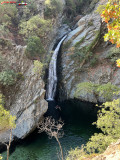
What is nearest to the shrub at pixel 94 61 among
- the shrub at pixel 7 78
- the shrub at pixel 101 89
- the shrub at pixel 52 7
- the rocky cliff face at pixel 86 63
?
the rocky cliff face at pixel 86 63

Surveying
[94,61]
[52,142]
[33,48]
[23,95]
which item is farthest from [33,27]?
[52,142]

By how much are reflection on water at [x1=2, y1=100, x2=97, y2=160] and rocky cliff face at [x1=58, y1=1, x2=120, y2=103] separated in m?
7.82

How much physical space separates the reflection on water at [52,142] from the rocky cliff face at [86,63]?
782 cm

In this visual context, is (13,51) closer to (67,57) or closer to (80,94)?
(67,57)

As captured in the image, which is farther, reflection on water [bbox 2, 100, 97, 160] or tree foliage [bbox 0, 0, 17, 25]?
tree foliage [bbox 0, 0, 17, 25]

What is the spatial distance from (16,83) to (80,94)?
1363 centimetres

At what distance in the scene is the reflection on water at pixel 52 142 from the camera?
1538cm

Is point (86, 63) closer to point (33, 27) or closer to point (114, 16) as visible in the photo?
point (33, 27)

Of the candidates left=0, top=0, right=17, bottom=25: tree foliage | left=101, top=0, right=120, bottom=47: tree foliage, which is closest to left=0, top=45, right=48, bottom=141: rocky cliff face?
left=0, top=0, right=17, bottom=25: tree foliage

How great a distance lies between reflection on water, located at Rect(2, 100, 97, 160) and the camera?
1538 centimetres

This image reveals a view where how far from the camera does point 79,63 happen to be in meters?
29.2

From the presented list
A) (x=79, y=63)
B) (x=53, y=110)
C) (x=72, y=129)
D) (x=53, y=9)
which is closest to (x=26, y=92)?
(x=53, y=110)

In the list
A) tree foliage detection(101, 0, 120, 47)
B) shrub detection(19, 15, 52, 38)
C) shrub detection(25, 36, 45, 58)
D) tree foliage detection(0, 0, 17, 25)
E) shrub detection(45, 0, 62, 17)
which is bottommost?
tree foliage detection(101, 0, 120, 47)

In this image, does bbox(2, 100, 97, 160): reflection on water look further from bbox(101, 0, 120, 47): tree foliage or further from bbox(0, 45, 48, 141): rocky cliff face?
bbox(101, 0, 120, 47): tree foliage
